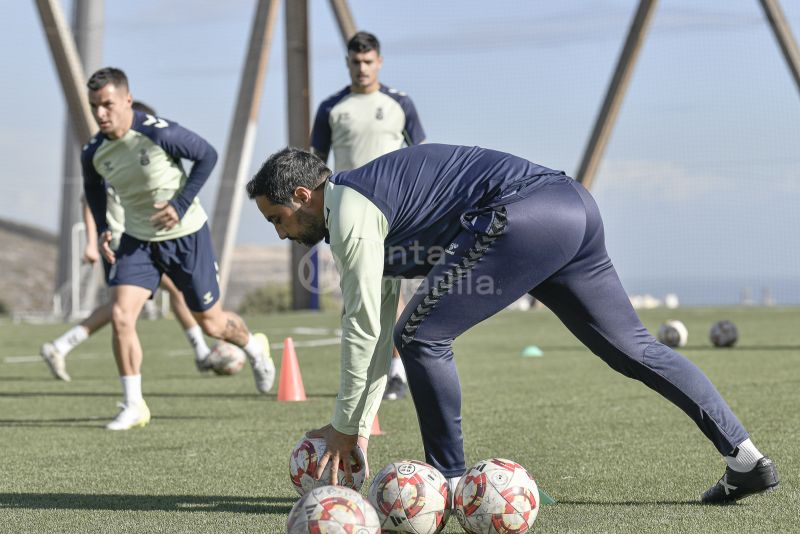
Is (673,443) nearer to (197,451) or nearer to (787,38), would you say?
(197,451)

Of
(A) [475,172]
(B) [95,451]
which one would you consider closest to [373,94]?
(B) [95,451]

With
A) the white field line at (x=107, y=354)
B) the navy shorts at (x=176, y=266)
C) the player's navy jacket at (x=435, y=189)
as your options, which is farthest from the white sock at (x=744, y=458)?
the white field line at (x=107, y=354)

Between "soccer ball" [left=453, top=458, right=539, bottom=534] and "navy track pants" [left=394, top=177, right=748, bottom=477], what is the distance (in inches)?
9.9

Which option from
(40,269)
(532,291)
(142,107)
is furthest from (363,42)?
(40,269)

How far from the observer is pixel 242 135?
859 inches

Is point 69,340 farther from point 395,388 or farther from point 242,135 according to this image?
point 242,135

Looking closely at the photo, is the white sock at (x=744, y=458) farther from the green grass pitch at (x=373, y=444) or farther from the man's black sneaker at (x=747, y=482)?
the green grass pitch at (x=373, y=444)

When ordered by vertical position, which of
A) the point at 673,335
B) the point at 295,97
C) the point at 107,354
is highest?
the point at 295,97

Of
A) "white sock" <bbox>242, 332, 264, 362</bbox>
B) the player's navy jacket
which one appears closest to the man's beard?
the player's navy jacket

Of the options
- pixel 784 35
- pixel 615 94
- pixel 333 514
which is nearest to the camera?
pixel 333 514

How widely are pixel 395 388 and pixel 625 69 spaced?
602 inches

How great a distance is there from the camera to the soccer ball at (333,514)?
3445 millimetres

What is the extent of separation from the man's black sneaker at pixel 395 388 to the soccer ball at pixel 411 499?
4135 mm

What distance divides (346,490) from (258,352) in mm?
4931
